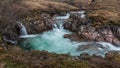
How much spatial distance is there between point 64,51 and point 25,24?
13.2m

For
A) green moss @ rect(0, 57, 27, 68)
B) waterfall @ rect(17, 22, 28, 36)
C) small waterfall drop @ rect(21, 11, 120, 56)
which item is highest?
green moss @ rect(0, 57, 27, 68)

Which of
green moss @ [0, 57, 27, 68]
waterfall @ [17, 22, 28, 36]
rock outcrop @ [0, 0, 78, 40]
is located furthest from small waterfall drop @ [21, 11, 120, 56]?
green moss @ [0, 57, 27, 68]

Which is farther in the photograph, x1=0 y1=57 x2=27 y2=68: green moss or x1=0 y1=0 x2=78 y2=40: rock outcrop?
x1=0 y1=0 x2=78 y2=40: rock outcrop

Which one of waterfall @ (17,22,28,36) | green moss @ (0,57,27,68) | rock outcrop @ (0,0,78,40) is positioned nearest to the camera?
green moss @ (0,57,27,68)

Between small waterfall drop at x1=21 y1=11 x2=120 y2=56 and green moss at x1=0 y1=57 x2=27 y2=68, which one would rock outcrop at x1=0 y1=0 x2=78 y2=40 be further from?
green moss at x1=0 y1=57 x2=27 y2=68

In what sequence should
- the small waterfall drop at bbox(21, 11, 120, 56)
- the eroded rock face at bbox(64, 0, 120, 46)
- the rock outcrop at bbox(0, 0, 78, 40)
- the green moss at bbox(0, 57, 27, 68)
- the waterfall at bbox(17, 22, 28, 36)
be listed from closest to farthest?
1. the green moss at bbox(0, 57, 27, 68)
2. the small waterfall drop at bbox(21, 11, 120, 56)
3. the rock outcrop at bbox(0, 0, 78, 40)
4. the eroded rock face at bbox(64, 0, 120, 46)
5. the waterfall at bbox(17, 22, 28, 36)

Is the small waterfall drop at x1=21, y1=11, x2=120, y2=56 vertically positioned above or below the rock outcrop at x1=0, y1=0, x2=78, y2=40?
below

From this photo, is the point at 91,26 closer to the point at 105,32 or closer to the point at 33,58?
the point at 105,32

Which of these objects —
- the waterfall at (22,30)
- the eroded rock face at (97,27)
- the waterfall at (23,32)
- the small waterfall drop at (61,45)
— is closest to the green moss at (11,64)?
A: the small waterfall drop at (61,45)

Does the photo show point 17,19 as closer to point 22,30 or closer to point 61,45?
point 22,30

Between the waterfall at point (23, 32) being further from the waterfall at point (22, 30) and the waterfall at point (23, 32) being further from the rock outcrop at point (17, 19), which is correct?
the rock outcrop at point (17, 19)

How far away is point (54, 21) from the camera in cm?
4738

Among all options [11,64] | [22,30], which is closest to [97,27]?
[22,30]

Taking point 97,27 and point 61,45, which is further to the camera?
point 97,27
